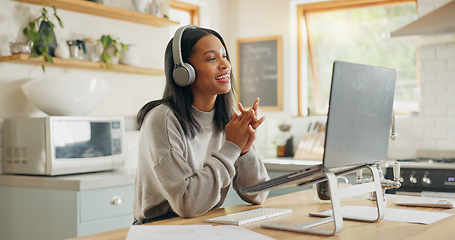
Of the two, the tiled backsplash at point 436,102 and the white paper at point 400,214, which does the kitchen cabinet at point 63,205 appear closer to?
the white paper at point 400,214

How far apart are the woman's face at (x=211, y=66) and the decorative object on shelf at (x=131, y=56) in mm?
1993

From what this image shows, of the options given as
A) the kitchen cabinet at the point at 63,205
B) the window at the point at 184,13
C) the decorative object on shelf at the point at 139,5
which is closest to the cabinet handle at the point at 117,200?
the kitchen cabinet at the point at 63,205

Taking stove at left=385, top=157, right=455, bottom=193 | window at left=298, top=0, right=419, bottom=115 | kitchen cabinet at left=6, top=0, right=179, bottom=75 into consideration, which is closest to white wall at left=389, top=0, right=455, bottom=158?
window at left=298, top=0, right=419, bottom=115

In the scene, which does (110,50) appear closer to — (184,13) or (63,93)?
(63,93)

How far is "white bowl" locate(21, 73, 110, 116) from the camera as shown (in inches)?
122

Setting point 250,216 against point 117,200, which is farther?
point 117,200

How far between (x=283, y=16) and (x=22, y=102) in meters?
2.41

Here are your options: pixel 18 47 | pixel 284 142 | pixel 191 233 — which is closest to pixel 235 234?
pixel 191 233

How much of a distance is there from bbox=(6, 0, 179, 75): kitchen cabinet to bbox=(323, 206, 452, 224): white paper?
2.16 meters

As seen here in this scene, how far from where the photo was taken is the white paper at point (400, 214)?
1.65 meters

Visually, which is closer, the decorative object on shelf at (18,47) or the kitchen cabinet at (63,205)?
the kitchen cabinet at (63,205)

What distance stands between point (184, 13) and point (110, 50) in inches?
48.3

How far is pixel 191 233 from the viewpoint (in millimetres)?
1391

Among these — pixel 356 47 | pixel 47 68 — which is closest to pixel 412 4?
pixel 356 47
